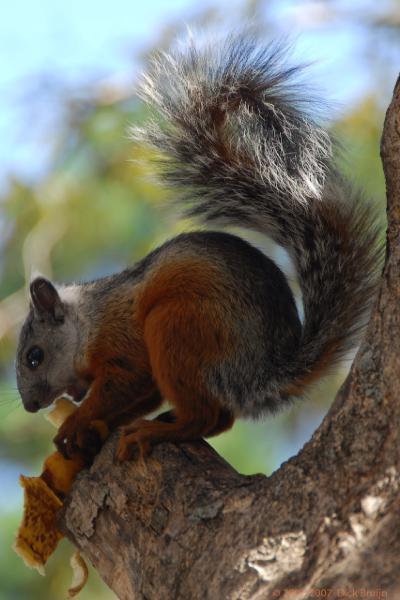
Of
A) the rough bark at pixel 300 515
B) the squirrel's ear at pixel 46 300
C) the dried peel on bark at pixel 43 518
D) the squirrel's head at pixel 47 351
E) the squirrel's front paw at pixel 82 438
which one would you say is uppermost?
the squirrel's ear at pixel 46 300

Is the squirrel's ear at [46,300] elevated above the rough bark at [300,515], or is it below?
above

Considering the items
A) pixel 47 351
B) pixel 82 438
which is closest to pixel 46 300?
pixel 47 351

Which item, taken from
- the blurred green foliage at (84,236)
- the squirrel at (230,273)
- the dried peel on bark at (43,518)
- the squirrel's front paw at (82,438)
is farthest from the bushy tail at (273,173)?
the blurred green foliage at (84,236)

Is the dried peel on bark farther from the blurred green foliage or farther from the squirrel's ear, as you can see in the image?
the blurred green foliage

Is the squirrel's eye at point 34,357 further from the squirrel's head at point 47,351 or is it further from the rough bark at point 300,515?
the rough bark at point 300,515

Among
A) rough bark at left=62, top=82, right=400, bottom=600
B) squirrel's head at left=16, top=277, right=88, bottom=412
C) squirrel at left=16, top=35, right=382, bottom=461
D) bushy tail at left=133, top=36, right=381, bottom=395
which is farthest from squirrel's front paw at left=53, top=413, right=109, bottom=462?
bushy tail at left=133, top=36, right=381, bottom=395

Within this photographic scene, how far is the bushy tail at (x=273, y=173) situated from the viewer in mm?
2613

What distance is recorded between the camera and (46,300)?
3.22 metres

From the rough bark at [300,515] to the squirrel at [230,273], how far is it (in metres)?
0.27

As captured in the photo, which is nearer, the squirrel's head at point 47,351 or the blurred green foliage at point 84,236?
the squirrel's head at point 47,351

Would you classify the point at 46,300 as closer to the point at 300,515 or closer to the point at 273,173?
the point at 273,173

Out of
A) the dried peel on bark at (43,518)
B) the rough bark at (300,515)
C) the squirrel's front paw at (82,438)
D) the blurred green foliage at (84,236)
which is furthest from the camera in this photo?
the blurred green foliage at (84,236)

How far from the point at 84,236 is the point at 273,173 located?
2334 mm

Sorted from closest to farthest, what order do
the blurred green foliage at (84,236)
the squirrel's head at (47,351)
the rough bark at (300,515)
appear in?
1. the rough bark at (300,515)
2. the squirrel's head at (47,351)
3. the blurred green foliage at (84,236)
